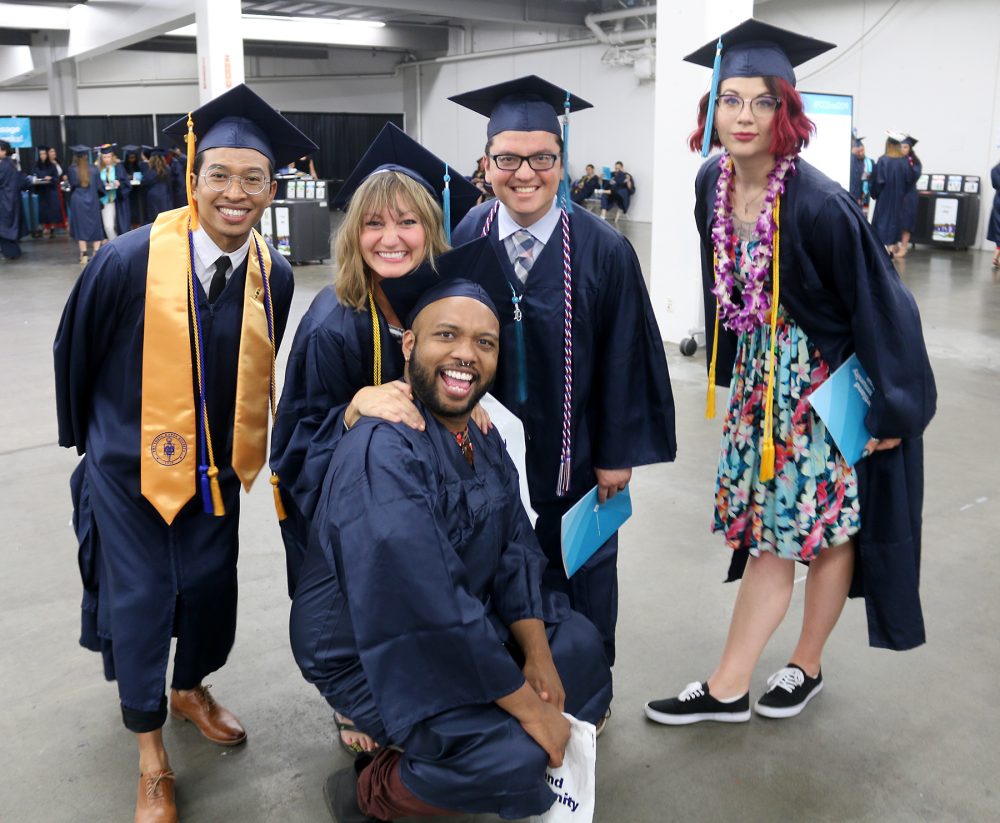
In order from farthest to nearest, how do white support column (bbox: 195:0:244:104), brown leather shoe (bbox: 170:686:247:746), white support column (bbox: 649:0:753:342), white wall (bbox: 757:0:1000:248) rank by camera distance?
1. white wall (bbox: 757:0:1000:248)
2. white support column (bbox: 195:0:244:104)
3. white support column (bbox: 649:0:753:342)
4. brown leather shoe (bbox: 170:686:247:746)

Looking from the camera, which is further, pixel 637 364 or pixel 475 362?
pixel 637 364

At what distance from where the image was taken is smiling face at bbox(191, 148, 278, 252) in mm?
2195

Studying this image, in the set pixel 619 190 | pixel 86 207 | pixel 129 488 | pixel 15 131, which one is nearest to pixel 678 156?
pixel 129 488

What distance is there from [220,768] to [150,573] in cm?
54

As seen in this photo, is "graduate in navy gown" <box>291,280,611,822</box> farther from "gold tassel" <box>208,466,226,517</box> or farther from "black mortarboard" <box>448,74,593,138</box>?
"black mortarboard" <box>448,74,593,138</box>

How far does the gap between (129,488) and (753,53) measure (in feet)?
5.74

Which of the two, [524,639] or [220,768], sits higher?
[524,639]

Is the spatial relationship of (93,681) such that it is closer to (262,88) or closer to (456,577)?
(456,577)

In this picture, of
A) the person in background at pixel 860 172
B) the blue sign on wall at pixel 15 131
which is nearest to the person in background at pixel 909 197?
the person in background at pixel 860 172

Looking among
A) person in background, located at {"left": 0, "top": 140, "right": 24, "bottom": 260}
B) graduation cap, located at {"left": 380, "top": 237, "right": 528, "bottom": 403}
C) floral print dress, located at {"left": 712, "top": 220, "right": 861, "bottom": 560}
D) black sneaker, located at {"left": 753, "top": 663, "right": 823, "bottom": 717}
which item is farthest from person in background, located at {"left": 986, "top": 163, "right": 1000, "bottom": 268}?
person in background, located at {"left": 0, "top": 140, "right": 24, "bottom": 260}

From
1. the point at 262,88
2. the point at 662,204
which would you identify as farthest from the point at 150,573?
the point at 262,88

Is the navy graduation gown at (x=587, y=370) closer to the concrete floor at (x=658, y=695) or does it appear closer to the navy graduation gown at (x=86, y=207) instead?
the concrete floor at (x=658, y=695)

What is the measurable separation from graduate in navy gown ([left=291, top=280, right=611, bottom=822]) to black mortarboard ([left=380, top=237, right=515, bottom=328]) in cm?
3

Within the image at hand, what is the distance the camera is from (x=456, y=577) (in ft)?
5.95
